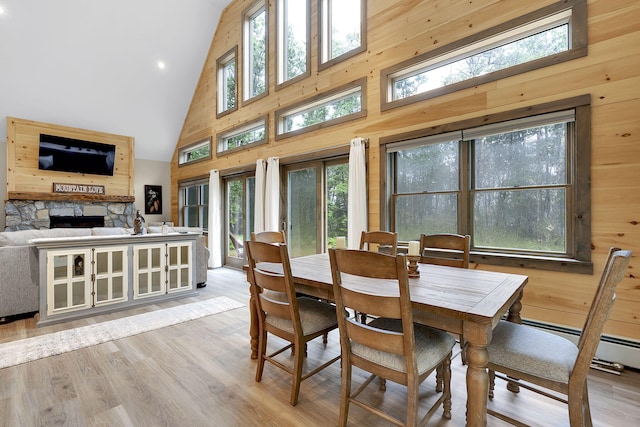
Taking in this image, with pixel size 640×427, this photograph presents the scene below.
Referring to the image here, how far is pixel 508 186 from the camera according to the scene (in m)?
2.92

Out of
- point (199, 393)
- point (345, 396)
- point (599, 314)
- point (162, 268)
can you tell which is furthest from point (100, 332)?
point (599, 314)

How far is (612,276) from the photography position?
1185 millimetres

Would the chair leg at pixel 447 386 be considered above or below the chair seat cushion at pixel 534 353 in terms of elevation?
below

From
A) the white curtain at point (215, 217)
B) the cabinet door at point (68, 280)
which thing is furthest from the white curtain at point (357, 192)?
the white curtain at point (215, 217)

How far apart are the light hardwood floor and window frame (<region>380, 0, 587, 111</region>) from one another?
2622mm

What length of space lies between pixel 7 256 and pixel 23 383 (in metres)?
1.78

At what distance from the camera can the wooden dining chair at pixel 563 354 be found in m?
1.21

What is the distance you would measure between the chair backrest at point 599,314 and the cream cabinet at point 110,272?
4211 mm

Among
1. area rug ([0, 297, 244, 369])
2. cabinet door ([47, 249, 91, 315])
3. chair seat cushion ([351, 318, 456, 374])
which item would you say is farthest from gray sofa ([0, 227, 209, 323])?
chair seat cushion ([351, 318, 456, 374])

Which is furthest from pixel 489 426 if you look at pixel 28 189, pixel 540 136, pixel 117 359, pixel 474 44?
pixel 28 189

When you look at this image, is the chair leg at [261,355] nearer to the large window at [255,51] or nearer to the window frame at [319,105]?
the window frame at [319,105]

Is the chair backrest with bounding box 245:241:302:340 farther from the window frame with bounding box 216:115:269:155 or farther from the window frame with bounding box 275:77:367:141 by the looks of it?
the window frame with bounding box 216:115:269:155

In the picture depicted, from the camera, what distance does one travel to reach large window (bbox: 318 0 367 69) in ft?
13.0

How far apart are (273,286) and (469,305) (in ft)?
3.74
